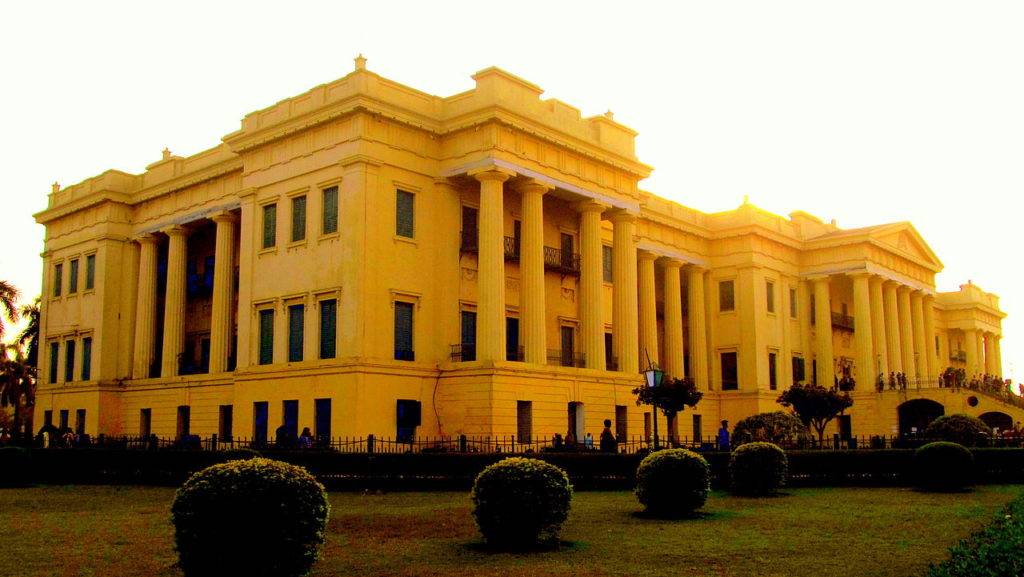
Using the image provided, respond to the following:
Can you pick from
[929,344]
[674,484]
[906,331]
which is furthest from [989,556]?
[929,344]

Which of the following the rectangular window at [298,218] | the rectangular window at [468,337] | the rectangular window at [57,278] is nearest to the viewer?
the rectangular window at [468,337]

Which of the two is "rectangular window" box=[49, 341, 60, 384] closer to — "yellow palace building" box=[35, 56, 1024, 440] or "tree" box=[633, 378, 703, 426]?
"yellow palace building" box=[35, 56, 1024, 440]

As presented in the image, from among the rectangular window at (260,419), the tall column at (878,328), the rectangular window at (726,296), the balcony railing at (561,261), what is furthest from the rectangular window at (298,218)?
the tall column at (878,328)

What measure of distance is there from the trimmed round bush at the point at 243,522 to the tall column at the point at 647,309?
111 ft

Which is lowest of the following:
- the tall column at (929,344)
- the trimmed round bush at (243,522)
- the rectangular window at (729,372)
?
the trimmed round bush at (243,522)

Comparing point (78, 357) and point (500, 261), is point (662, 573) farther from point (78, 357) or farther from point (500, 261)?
point (78, 357)

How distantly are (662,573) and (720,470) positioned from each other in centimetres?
1347

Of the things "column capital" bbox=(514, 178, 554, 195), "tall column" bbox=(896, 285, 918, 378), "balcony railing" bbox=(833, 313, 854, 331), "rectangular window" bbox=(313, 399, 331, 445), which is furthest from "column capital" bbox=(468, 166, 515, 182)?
"tall column" bbox=(896, 285, 918, 378)

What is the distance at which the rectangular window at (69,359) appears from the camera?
44500mm

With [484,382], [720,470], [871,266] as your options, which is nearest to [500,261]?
[484,382]

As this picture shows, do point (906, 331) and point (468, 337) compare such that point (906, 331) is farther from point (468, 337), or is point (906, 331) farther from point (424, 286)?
point (424, 286)

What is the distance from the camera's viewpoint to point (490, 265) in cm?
3275

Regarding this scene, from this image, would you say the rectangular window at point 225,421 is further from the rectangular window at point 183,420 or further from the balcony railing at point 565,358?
the balcony railing at point 565,358

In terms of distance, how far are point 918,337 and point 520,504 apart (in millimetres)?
51148
